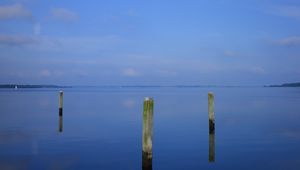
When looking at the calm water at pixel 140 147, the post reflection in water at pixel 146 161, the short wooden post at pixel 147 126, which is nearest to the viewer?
the short wooden post at pixel 147 126

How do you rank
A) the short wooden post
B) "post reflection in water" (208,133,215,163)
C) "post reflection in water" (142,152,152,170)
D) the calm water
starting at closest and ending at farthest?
the short wooden post, "post reflection in water" (142,152,152,170), the calm water, "post reflection in water" (208,133,215,163)

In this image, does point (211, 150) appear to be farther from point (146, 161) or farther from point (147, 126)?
point (147, 126)

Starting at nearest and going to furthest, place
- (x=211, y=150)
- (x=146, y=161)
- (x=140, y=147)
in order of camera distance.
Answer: (x=146, y=161), (x=211, y=150), (x=140, y=147)

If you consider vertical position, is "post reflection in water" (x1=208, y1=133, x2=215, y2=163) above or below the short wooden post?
below

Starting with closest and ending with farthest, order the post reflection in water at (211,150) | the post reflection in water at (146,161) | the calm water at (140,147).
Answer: the post reflection in water at (146,161) → the calm water at (140,147) → the post reflection in water at (211,150)

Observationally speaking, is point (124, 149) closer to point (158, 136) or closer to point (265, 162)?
point (158, 136)

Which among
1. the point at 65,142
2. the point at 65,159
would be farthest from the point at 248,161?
the point at 65,142

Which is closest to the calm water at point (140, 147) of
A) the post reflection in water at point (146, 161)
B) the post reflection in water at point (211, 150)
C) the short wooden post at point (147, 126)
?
the post reflection in water at point (211, 150)

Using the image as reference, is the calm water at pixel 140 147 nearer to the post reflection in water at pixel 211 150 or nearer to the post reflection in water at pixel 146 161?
the post reflection in water at pixel 211 150

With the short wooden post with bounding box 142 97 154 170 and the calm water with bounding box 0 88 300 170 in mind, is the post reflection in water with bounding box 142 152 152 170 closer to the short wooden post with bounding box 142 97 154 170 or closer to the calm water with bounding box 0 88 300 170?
the short wooden post with bounding box 142 97 154 170

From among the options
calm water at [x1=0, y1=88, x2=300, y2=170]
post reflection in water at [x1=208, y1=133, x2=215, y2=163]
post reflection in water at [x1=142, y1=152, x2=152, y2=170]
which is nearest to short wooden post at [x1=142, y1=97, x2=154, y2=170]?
post reflection in water at [x1=142, y1=152, x2=152, y2=170]

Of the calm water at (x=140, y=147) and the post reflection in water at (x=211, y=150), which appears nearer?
the calm water at (x=140, y=147)

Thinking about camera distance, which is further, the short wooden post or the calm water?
the calm water

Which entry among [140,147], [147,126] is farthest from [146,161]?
[140,147]
